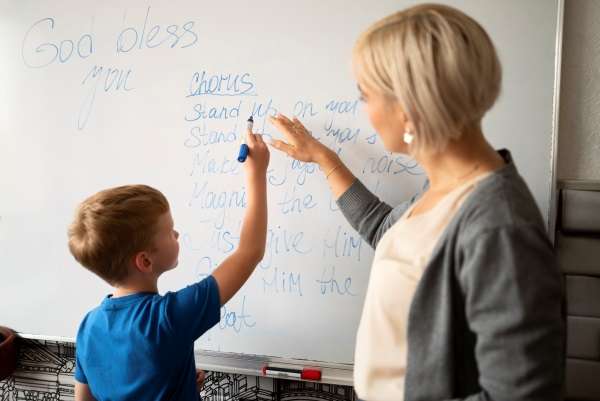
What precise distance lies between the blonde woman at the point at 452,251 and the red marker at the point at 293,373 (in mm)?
385

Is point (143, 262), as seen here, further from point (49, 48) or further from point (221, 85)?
point (49, 48)

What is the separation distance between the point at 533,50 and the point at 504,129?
17 centimetres

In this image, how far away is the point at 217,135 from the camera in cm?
114

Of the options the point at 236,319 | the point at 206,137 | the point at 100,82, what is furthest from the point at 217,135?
the point at 236,319

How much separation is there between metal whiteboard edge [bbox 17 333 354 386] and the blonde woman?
0.38 m

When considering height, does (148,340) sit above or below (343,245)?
below

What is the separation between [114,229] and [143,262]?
8 centimetres

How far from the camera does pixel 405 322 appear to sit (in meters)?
0.68

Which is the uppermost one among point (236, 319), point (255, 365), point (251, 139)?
point (251, 139)

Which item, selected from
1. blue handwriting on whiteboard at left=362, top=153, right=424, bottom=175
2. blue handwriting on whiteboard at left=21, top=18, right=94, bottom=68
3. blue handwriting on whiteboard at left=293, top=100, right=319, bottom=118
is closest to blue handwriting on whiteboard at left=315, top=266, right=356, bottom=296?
blue handwriting on whiteboard at left=362, top=153, right=424, bottom=175

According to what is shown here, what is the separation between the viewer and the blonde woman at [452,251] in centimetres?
54

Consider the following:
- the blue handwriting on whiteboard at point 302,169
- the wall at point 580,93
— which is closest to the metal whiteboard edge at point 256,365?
the blue handwriting on whiteboard at point 302,169

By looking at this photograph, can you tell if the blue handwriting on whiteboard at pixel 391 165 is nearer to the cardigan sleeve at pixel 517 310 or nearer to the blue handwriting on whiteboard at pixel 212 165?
the blue handwriting on whiteboard at pixel 212 165

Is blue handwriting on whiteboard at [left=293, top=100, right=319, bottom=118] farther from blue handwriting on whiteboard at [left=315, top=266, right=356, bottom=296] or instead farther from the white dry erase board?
blue handwriting on whiteboard at [left=315, top=266, right=356, bottom=296]
